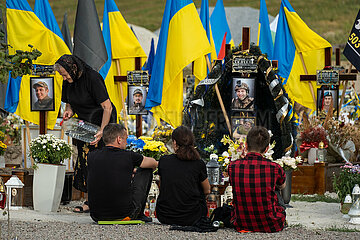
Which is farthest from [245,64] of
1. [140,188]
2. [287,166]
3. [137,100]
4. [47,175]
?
[140,188]

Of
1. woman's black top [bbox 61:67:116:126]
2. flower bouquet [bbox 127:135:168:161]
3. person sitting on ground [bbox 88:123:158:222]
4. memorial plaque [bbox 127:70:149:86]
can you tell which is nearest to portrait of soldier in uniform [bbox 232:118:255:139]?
memorial plaque [bbox 127:70:149:86]

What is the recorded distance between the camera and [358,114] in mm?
16625

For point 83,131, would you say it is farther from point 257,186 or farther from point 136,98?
point 136,98

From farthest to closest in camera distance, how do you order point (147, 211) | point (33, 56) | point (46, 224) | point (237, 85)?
point (237, 85) < point (147, 211) < point (46, 224) < point (33, 56)

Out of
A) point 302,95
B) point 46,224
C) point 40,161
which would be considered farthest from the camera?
point 302,95

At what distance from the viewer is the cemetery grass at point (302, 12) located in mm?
59625

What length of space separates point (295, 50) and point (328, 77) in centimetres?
201

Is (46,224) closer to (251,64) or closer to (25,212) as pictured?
(25,212)

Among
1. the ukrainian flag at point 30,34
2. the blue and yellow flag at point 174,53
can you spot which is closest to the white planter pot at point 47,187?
the ukrainian flag at point 30,34

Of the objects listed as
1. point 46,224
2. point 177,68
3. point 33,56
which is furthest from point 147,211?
point 177,68

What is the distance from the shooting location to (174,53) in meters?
11.3

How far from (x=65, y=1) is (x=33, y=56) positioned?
235ft

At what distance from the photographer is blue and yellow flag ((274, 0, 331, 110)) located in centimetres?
1384

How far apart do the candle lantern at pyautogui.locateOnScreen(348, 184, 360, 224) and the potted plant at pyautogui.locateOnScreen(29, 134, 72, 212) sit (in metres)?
3.34
